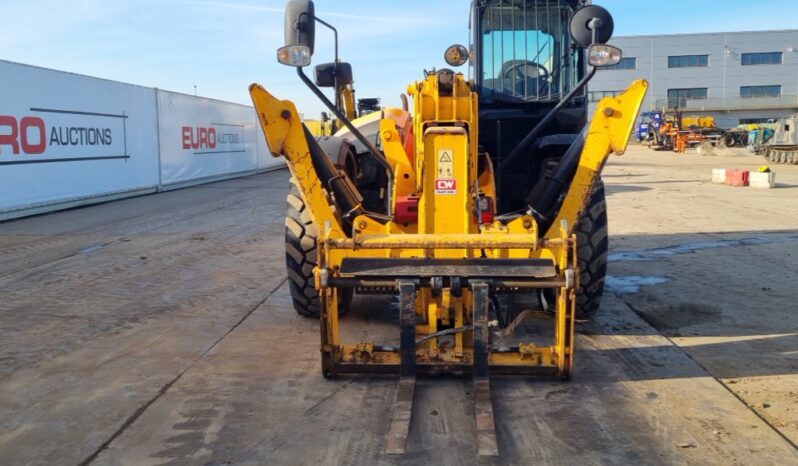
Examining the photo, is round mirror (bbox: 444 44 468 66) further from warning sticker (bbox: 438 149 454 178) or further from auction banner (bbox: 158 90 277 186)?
auction banner (bbox: 158 90 277 186)

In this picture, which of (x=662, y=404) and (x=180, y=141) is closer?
(x=662, y=404)

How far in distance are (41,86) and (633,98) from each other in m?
13.4

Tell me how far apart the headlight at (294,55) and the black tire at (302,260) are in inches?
58.7

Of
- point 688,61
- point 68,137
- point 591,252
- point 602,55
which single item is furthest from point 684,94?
point 602,55

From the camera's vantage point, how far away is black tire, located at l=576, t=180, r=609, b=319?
5.80 meters

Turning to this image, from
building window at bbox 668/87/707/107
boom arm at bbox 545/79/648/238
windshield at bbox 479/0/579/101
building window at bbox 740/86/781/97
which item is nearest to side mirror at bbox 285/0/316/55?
boom arm at bbox 545/79/648/238

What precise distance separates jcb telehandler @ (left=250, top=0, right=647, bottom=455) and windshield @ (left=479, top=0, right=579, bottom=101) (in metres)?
0.02

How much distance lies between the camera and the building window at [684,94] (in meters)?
64.6

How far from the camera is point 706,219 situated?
13094 millimetres

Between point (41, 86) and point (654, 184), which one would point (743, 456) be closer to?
point (41, 86)

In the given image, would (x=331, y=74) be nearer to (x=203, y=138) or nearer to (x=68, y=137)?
(x=68, y=137)

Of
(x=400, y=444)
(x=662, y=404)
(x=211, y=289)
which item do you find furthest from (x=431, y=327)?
(x=211, y=289)

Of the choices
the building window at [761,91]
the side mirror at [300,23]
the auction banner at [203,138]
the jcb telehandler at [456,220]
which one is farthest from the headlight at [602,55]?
the building window at [761,91]

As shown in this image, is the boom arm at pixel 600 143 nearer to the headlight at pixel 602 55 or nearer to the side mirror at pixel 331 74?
the headlight at pixel 602 55
